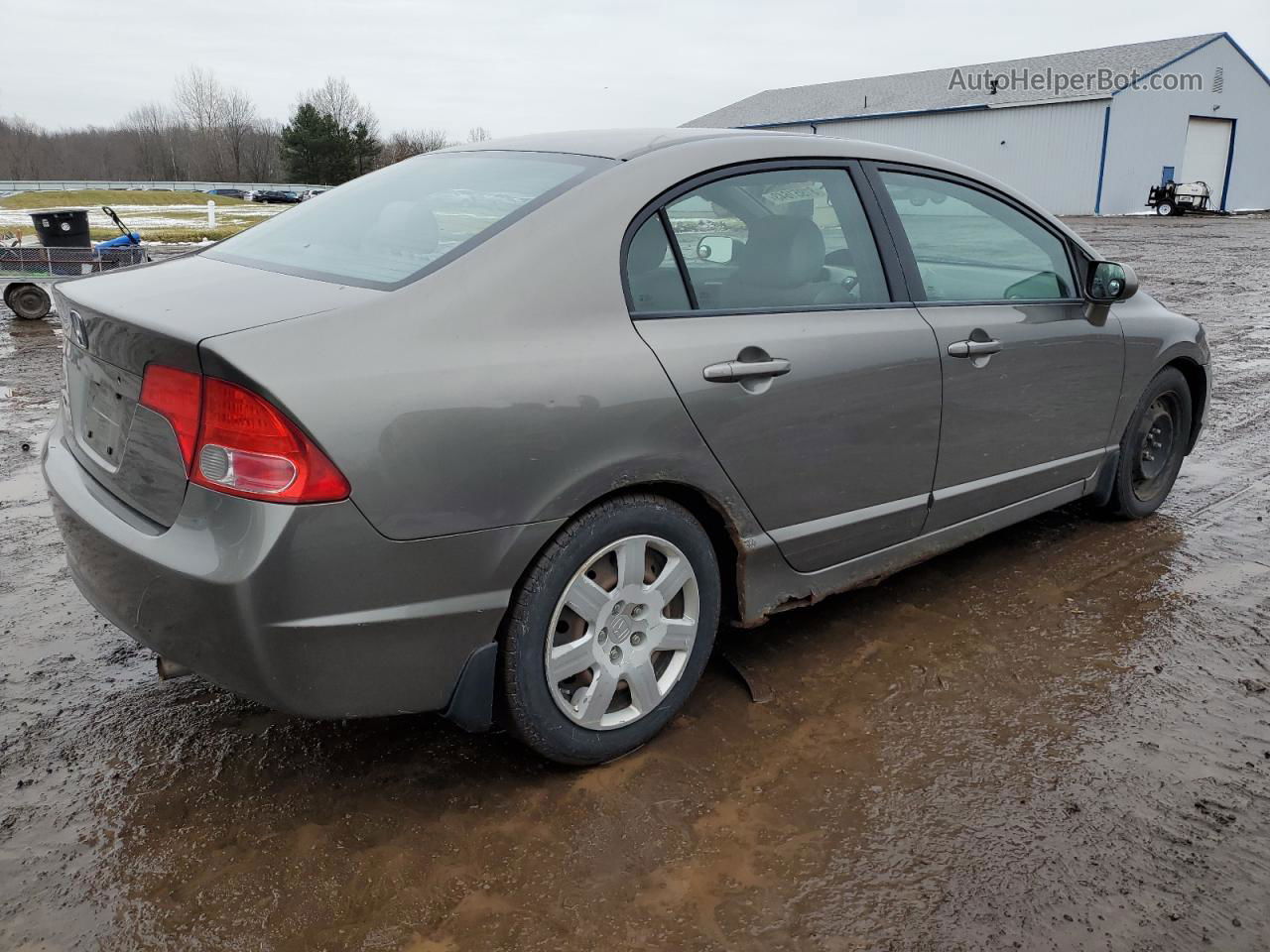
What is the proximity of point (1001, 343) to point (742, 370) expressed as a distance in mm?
1290

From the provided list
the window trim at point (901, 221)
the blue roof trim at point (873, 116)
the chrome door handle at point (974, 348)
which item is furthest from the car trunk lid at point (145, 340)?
the blue roof trim at point (873, 116)

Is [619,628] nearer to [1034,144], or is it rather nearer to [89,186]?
[1034,144]

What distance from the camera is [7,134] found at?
78312mm

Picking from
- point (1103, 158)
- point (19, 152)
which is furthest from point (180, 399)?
point (19, 152)

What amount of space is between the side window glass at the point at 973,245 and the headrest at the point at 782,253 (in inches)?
Result: 17.5

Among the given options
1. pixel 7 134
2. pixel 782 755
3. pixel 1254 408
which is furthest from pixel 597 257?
pixel 7 134

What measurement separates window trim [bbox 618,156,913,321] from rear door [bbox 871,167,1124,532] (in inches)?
2.7

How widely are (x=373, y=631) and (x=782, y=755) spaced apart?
1.25 m

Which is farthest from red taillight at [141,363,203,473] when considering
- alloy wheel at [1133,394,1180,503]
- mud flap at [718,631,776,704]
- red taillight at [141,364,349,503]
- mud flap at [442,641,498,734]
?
alloy wheel at [1133,394,1180,503]

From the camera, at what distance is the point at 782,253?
3064 mm

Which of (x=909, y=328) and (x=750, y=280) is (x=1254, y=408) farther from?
(x=750, y=280)

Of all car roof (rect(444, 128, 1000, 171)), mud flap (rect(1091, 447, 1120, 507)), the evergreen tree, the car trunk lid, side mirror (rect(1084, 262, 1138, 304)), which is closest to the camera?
the car trunk lid

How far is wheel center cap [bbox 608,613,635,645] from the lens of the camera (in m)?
2.62
